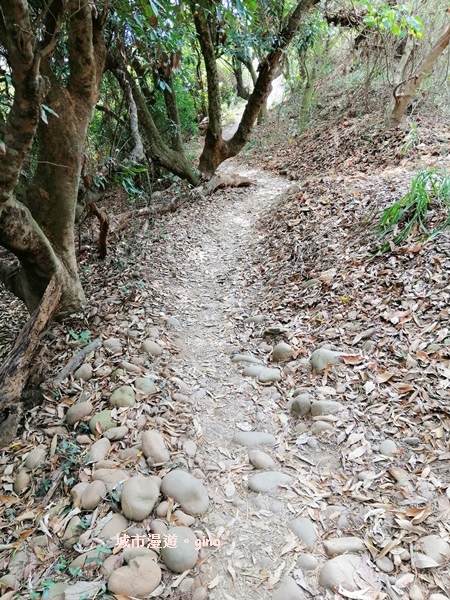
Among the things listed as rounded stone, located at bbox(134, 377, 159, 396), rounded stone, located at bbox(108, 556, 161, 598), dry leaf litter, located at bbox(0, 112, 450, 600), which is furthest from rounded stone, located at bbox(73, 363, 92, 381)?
rounded stone, located at bbox(108, 556, 161, 598)

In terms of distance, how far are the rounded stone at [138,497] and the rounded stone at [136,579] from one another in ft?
0.67

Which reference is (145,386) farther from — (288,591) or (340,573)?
(340,573)

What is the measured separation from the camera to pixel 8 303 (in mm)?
4262

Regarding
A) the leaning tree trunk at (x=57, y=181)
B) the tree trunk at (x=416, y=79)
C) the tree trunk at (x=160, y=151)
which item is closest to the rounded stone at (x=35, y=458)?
the leaning tree trunk at (x=57, y=181)

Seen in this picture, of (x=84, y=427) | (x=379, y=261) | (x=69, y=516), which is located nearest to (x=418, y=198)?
(x=379, y=261)

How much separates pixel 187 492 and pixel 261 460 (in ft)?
1.53

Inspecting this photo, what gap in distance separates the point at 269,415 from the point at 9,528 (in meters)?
1.50

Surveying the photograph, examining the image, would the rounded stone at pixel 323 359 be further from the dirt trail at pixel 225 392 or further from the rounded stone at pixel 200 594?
the rounded stone at pixel 200 594

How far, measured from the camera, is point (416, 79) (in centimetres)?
547

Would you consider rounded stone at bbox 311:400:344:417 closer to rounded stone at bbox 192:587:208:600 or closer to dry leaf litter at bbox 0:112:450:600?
dry leaf litter at bbox 0:112:450:600

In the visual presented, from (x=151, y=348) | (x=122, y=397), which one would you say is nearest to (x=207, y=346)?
(x=151, y=348)

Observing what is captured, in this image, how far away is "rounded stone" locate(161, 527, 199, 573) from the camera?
149 cm

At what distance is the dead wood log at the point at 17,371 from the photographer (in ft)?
7.00

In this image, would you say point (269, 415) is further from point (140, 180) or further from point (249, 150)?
point (249, 150)
